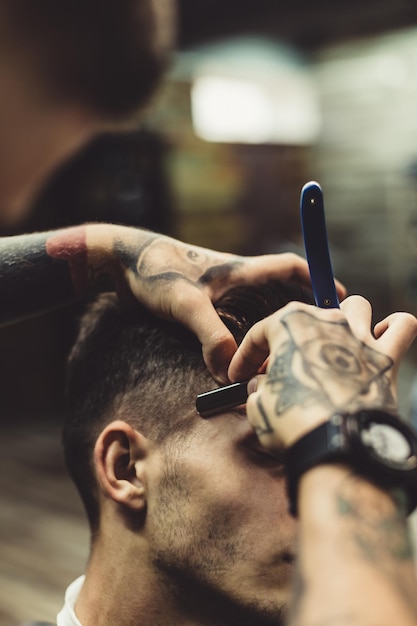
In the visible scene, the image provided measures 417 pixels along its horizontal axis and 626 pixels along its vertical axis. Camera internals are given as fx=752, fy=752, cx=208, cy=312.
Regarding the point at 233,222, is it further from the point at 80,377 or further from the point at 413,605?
the point at 413,605

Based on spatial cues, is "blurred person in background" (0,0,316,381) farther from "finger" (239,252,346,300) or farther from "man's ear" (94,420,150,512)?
"man's ear" (94,420,150,512)

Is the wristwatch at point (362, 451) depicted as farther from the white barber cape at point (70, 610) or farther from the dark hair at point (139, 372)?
the white barber cape at point (70, 610)

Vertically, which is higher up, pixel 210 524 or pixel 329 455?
pixel 329 455

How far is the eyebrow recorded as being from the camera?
1364 millimetres

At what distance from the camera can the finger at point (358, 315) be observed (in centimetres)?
115

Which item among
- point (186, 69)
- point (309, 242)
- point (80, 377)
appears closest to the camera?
point (309, 242)

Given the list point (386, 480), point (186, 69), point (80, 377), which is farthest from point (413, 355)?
point (386, 480)

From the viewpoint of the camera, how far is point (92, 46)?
1054mm

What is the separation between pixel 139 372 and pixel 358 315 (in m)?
0.59

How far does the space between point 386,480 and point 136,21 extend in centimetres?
72

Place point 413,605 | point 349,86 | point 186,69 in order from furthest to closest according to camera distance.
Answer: point 186,69
point 349,86
point 413,605

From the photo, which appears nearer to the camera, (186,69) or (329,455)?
(329,455)

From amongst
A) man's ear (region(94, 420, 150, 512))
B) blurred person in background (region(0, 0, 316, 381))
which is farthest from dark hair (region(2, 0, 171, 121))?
man's ear (region(94, 420, 150, 512))

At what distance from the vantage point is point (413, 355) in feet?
19.2
